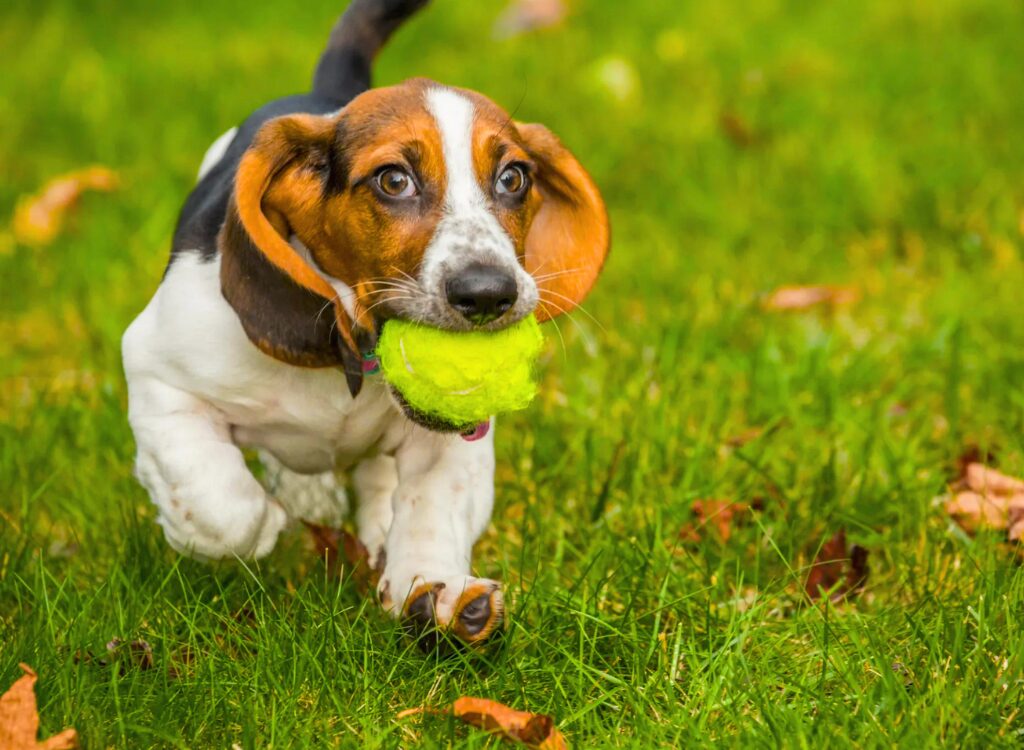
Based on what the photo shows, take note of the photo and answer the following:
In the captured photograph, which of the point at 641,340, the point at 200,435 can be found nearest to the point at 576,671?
the point at 200,435

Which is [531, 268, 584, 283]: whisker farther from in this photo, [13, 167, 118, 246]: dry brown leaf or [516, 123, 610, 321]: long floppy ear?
[13, 167, 118, 246]: dry brown leaf

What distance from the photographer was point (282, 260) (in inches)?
105

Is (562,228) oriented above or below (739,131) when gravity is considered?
above

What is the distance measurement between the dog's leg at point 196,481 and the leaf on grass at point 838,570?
1.18 meters

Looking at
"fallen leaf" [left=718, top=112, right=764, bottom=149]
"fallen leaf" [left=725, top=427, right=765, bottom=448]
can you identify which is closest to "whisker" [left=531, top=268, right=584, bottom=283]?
"fallen leaf" [left=725, top=427, right=765, bottom=448]

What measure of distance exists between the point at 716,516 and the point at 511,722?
1045 mm

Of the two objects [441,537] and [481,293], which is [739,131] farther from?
[481,293]

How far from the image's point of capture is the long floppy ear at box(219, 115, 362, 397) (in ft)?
8.85

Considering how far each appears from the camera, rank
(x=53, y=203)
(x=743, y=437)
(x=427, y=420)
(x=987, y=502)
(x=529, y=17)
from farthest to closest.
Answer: (x=529, y=17) → (x=53, y=203) → (x=743, y=437) → (x=987, y=502) → (x=427, y=420)

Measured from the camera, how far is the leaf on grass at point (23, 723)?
2.29m

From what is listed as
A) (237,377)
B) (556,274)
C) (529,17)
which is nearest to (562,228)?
(556,274)

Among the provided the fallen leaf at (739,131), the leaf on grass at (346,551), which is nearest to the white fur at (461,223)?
the leaf on grass at (346,551)

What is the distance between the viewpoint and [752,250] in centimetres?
520

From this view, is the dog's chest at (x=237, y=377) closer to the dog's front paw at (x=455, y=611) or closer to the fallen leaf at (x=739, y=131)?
the dog's front paw at (x=455, y=611)
